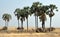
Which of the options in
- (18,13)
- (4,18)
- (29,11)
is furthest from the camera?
(4,18)

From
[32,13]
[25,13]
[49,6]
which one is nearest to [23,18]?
[25,13]

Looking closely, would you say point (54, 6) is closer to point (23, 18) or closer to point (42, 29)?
point (42, 29)

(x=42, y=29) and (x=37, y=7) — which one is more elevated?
(x=37, y=7)

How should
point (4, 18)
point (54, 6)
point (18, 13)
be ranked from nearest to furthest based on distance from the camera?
point (54, 6)
point (18, 13)
point (4, 18)

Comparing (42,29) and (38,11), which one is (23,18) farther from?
(42,29)

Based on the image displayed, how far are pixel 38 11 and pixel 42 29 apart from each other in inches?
386

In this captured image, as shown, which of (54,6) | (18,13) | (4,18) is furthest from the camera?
(4,18)

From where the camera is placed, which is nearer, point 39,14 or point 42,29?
point 42,29

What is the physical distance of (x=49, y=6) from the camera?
69750mm

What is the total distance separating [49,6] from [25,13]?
11525 mm

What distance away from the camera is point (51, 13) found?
6956 centimetres

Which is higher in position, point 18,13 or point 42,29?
point 18,13

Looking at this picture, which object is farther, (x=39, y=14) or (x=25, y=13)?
(x=25, y=13)

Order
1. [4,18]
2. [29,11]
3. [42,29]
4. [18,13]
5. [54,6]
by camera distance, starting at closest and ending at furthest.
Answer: [42,29]
[54,6]
[29,11]
[18,13]
[4,18]
